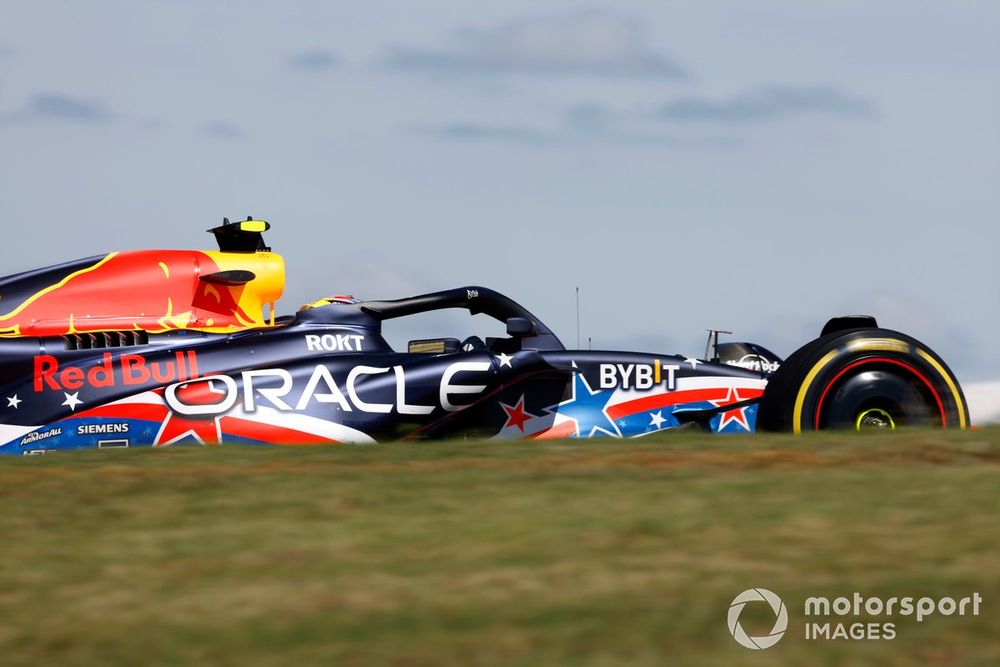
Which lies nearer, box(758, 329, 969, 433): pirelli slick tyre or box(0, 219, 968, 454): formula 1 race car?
box(758, 329, 969, 433): pirelli slick tyre

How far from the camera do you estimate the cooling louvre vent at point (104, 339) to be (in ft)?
30.3

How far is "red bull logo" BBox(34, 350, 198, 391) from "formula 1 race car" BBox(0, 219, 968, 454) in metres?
0.01

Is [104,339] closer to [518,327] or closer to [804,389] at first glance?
[518,327]

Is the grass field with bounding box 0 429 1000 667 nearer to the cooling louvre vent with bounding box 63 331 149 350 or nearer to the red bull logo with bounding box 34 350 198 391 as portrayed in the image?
the red bull logo with bounding box 34 350 198 391

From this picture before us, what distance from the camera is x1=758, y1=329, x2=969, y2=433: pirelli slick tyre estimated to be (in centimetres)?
810

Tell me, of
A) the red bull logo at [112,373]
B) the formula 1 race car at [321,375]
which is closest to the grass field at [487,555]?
the formula 1 race car at [321,375]

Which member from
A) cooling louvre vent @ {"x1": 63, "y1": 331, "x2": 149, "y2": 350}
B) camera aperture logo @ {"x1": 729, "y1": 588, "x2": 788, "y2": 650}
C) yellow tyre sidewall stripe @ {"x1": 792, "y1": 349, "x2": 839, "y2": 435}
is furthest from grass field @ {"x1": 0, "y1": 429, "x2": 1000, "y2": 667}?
cooling louvre vent @ {"x1": 63, "y1": 331, "x2": 149, "y2": 350}

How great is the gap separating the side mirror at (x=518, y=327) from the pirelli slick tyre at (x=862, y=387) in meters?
2.07

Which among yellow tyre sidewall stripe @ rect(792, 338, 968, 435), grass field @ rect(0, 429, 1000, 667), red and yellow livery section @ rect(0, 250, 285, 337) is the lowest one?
grass field @ rect(0, 429, 1000, 667)

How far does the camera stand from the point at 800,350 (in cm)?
826

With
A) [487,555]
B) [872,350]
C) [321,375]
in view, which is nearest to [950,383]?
[872,350]

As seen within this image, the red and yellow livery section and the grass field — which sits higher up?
the red and yellow livery section

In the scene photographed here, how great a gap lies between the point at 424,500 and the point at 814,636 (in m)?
1.93

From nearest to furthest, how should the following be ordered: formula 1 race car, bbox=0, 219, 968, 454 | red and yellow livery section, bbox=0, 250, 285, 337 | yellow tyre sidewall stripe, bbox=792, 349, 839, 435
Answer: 1. yellow tyre sidewall stripe, bbox=792, 349, 839, 435
2. formula 1 race car, bbox=0, 219, 968, 454
3. red and yellow livery section, bbox=0, 250, 285, 337
